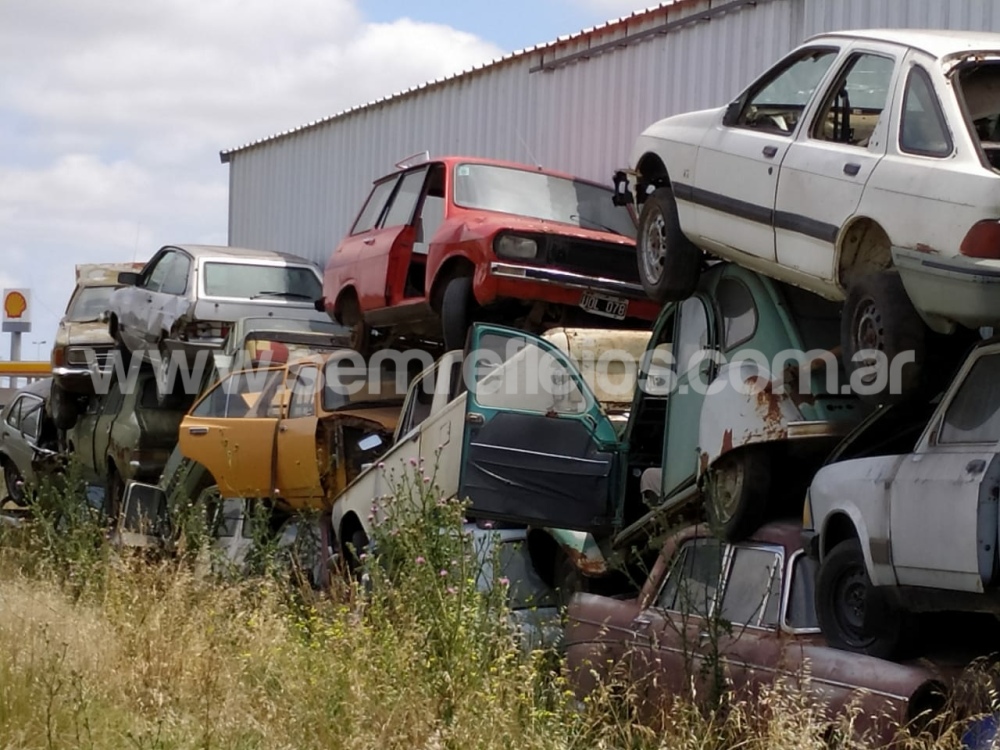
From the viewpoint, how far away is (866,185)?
659cm

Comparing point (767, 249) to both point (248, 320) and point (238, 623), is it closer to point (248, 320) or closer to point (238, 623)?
point (238, 623)

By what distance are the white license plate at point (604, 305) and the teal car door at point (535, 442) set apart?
5.91 ft

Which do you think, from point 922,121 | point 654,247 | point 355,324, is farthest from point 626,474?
point 355,324

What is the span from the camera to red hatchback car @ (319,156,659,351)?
10.4m

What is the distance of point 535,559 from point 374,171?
1018 centimetres

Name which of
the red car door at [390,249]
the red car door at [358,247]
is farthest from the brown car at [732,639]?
the red car door at [358,247]

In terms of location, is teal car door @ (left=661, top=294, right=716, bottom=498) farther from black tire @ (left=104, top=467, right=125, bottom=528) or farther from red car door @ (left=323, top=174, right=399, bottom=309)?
black tire @ (left=104, top=467, right=125, bottom=528)

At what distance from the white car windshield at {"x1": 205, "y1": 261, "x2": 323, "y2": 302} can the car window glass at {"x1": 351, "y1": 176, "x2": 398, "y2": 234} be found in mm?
2245

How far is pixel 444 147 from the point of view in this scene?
1688cm

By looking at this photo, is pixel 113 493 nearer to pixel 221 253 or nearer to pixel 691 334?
pixel 221 253

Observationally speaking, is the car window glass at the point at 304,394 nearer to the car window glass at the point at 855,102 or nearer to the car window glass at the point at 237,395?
the car window glass at the point at 237,395

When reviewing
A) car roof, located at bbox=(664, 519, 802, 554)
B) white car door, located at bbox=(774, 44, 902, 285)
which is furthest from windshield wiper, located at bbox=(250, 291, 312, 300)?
car roof, located at bbox=(664, 519, 802, 554)

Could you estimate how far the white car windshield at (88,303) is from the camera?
1797 centimetres

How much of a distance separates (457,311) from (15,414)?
9.31m
